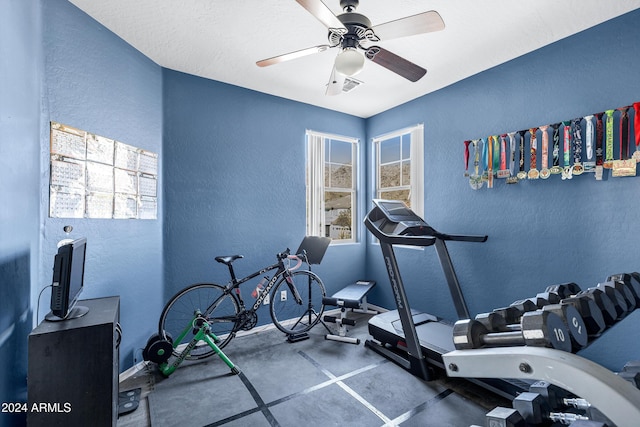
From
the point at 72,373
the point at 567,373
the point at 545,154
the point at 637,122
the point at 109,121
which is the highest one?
the point at 109,121

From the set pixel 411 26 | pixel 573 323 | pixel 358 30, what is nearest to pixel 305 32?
pixel 358 30

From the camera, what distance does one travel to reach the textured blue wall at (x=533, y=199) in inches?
81.8

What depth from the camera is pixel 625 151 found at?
204 cm

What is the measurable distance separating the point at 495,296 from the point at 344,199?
2231mm

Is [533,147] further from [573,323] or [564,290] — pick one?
[573,323]

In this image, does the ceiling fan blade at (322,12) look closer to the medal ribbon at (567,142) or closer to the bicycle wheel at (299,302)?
the medal ribbon at (567,142)

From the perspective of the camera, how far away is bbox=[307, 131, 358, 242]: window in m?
3.81

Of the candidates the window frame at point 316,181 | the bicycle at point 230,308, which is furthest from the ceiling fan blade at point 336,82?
the bicycle at point 230,308

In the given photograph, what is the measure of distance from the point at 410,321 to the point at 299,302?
4.30ft

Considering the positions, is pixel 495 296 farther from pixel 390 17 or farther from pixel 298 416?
pixel 390 17

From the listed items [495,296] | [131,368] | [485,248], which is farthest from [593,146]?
[131,368]

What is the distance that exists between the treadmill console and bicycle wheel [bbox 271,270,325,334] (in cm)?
112

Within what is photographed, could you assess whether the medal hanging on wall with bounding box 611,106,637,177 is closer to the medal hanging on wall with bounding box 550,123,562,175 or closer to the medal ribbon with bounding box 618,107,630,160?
the medal ribbon with bounding box 618,107,630,160

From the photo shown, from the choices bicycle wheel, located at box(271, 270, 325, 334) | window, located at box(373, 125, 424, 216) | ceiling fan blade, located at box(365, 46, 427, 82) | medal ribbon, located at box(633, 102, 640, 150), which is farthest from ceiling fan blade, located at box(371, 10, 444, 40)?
bicycle wheel, located at box(271, 270, 325, 334)
